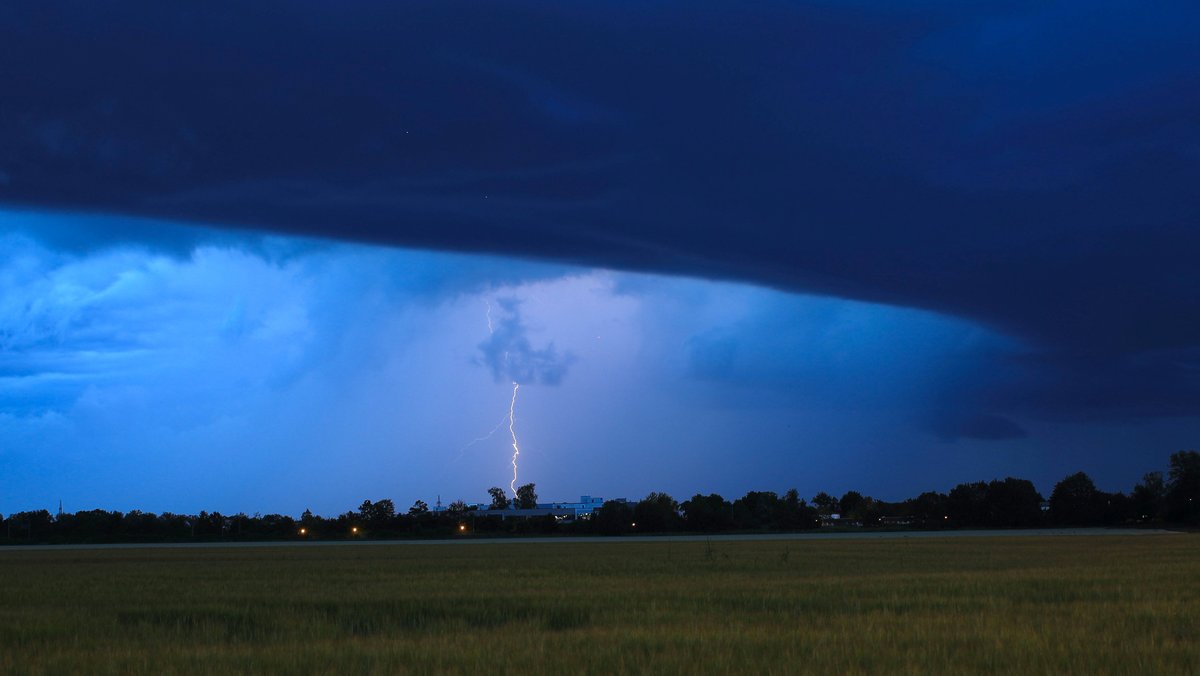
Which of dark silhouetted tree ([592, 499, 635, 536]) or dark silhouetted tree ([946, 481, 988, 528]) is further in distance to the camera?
dark silhouetted tree ([946, 481, 988, 528])

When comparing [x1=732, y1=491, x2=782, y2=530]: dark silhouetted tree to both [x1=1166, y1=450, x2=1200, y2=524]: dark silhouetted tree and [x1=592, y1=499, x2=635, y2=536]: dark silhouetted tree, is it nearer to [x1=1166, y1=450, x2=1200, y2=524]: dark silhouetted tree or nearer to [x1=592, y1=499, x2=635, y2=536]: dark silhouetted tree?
[x1=592, y1=499, x2=635, y2=536]: dark silhouetted tree

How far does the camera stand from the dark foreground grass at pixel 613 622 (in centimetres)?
1545

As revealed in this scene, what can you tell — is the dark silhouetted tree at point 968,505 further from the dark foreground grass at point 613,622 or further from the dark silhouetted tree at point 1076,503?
the dark foreground grass at point 613,622

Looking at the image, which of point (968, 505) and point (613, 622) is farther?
point (968, 505)

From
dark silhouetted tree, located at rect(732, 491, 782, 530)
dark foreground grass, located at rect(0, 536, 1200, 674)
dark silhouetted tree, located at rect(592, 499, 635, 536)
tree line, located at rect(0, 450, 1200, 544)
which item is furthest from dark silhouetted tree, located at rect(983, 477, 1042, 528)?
dark foreground grass, located at rect(0, 536, 1200, 674)

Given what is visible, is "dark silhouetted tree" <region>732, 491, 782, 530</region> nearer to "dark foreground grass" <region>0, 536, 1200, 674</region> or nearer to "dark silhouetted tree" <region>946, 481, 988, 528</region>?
"dark silhouetted tree" <region>946, 481, 988, 528</region>

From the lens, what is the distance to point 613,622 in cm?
2200

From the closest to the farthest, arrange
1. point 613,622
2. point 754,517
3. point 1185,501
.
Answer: point 613,622, point 1185,501, point 754,517

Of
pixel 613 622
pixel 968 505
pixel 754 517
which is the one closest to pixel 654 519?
pixel 754 517

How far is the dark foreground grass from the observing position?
50.7 ft

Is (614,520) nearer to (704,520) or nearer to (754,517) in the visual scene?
(704,520)

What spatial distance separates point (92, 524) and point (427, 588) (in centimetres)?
15362

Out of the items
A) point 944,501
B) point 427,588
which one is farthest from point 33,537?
point 944,501

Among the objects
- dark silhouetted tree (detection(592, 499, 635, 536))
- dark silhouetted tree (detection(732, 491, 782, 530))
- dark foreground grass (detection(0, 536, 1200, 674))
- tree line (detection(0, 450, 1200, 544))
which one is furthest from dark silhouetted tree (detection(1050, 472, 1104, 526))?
dark foreground grass (detection(0, 536, 1200, 674))
